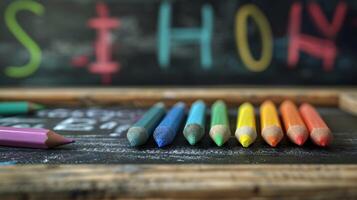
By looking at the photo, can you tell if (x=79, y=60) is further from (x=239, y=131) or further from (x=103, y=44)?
(x=239, y=131)

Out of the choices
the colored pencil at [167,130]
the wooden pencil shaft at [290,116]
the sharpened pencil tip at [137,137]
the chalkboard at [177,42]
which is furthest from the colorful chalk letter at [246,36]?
the sharpened pencil tip at [137,137]

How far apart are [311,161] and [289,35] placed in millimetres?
436

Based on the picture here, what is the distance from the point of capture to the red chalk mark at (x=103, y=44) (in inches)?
31.9

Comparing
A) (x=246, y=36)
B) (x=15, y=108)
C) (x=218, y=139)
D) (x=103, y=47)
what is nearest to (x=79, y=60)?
(x=103, y=47)

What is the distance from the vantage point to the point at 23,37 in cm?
81

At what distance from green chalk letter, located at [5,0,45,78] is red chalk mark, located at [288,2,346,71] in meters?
0.50

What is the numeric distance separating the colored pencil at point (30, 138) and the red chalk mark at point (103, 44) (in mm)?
358

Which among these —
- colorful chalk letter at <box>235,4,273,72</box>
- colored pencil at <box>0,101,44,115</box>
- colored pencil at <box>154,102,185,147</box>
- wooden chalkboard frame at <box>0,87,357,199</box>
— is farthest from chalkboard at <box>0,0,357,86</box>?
wooden chalkboard frame at <box>0,87,357,199</box>

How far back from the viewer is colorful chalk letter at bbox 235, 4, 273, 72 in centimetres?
80

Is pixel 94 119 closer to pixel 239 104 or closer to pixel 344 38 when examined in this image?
pixel 239 104

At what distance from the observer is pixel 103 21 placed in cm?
81

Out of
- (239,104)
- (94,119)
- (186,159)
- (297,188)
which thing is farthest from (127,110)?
(297,188)

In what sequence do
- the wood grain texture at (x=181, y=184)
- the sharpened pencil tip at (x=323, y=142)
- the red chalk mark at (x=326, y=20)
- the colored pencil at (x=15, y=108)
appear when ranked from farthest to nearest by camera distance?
1. the red chalk mark at (x=326, y=20)
2. the colored pencil at (x=15, y=108)
3. the sharpened pencil tip at (x=323, y=142)
4. the wood grain texture at (x=181, y=184)

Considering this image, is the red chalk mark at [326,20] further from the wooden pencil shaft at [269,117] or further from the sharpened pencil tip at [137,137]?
the sharpened pencil tip at [137,137]
